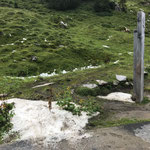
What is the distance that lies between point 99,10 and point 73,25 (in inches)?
500

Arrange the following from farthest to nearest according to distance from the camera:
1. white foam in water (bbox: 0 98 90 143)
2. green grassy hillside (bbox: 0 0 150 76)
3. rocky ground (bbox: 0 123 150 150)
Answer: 1. green grassy hillside (bbox: 0 0 150 76)
2. white foam in water (bbox: 0 98 90 143)
3. rocky ground (bbox: 0 123 150 150)

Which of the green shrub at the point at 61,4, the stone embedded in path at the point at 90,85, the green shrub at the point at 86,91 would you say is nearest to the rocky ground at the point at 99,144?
the green shrub at the point at 86,91

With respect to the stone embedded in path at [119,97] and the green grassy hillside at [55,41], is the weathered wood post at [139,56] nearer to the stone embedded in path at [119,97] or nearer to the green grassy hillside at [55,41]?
the stone embedded in path at [119,97]

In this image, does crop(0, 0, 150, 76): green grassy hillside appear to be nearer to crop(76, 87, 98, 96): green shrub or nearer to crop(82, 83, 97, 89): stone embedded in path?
crop(82, 83, 97, 89): stone embedded in path

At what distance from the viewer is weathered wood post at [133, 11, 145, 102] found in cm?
844

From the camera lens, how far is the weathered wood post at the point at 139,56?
27.7 feet

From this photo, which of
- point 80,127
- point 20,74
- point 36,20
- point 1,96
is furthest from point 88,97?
point 36,20

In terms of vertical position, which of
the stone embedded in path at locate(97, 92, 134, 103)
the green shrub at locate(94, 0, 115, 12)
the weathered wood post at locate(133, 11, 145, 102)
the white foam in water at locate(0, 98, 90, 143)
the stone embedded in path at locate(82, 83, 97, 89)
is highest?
the green shrub at locate(94, 0, 115, 12)

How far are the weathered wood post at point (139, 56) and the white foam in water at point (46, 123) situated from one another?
3.50 meters

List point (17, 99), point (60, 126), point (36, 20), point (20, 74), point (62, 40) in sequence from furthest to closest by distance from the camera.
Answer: point (36, 20), point (62, 40), point (20, 74), point (17, 99), point (60, 126)

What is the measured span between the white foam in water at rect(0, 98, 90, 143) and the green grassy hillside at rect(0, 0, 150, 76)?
A: 29.4 ft

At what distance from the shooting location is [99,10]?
41.2m

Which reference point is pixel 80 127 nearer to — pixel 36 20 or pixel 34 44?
pixel 34 44

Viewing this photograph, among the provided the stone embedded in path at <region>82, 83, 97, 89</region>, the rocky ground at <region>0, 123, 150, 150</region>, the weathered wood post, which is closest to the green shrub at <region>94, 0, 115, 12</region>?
the stone embedded in path at <region>82, 83, 97, 89</region>
